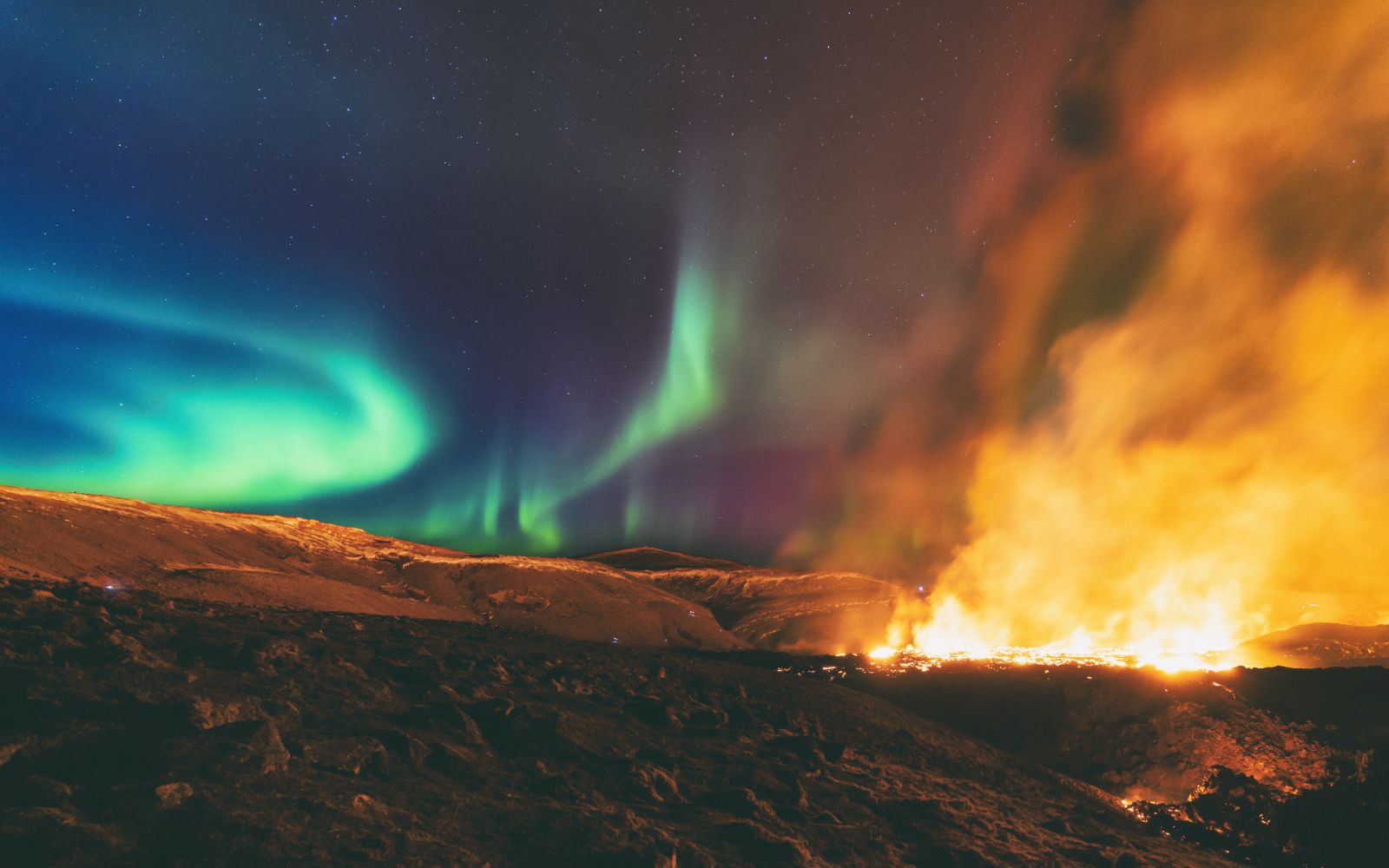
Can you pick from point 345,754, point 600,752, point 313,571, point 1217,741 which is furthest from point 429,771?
point 313,571

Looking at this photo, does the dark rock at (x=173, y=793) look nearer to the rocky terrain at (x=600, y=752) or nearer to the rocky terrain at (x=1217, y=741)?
the rocky terrain at (x=600, y=752)

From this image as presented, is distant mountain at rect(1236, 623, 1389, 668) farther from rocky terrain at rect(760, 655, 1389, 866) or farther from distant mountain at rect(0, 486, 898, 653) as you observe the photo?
distant mountain at rect(0, 486, 898, 653)

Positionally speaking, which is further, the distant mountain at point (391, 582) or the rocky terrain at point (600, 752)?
the distant mountain at point (391, 582)

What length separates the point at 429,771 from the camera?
9.16 metres

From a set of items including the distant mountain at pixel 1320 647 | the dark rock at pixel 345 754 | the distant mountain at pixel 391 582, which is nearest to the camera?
the dark rock at pixel 345 754

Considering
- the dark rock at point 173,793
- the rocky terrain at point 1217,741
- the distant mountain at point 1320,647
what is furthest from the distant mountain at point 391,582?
the rocky terrain at point 1217,741

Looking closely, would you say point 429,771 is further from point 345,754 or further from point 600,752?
point 600,752

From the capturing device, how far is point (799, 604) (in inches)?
3039

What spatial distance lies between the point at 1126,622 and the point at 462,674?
45.0 meters

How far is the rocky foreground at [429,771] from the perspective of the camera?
6.62 m

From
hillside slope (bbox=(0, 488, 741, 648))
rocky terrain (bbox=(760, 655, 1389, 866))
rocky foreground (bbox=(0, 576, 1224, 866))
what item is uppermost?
hillside slope (bbox=(0, 488, 741, 648))

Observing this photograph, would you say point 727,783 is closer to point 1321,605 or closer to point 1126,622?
point 1126,622

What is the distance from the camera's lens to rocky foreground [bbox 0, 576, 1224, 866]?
6617 millimetres

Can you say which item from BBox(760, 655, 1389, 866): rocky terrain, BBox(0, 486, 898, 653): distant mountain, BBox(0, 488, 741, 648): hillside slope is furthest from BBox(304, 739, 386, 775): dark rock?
BBox(0, 488, 741, 648): hillside slope
